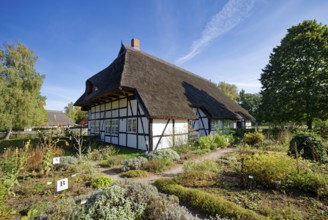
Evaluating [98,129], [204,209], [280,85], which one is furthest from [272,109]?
[98,129]

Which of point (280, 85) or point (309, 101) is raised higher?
point (280, 85)

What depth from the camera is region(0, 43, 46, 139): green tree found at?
1864 cm

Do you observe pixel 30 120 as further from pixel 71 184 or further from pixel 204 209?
pixel 204 209

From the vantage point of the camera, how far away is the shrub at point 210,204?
3016 millimetres

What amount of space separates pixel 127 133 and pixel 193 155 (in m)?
4.90

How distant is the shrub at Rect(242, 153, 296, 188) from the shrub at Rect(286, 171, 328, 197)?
179 millimetres

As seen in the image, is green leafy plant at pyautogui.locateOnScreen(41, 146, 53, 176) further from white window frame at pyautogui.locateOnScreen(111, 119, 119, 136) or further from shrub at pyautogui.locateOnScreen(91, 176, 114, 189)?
white window frame at pyautogui.locateOnScreen(111, 119, 119, 136)

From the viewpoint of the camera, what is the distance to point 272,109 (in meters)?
15.7

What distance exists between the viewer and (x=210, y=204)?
136 inches

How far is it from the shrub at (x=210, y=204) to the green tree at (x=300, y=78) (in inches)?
598

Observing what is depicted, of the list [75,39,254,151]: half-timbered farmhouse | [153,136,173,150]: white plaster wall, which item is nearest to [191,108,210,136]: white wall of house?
[75,39,254,151]: half-timbered farmhouse

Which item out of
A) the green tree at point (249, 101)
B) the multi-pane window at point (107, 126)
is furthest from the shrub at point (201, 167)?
the green tree at point (249, 101)

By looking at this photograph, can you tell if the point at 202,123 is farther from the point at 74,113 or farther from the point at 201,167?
the point at 74,113

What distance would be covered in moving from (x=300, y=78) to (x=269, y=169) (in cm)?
1438
